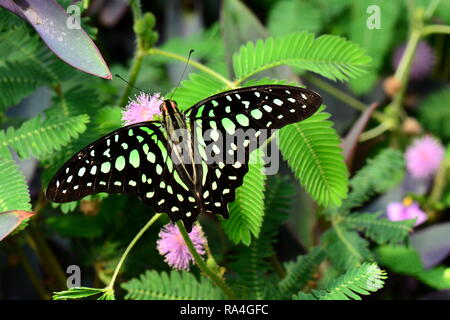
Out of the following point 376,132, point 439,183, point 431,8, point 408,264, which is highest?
point 431,8

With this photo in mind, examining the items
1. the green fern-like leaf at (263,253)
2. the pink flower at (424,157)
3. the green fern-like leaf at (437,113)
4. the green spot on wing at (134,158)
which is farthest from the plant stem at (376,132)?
the green spot on wing at (134,158)

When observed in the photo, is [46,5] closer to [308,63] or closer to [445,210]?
[308,63]

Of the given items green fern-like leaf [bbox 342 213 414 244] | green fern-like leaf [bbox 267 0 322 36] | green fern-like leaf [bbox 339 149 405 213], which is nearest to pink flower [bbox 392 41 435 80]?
green fern-like leaf [bbox 267 0 322 36]

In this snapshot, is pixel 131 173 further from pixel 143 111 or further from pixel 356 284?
pixel 356 284

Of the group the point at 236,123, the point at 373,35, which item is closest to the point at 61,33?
the point at 236,123

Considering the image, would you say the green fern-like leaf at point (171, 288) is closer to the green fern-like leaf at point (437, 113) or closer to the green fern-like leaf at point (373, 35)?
the green fern-like leaf at point (373, 35)

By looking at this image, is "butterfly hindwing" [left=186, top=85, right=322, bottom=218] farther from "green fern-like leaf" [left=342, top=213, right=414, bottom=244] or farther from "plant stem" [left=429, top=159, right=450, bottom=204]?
"plant stem" [left=429, top=159, right=450, bottom=204]
